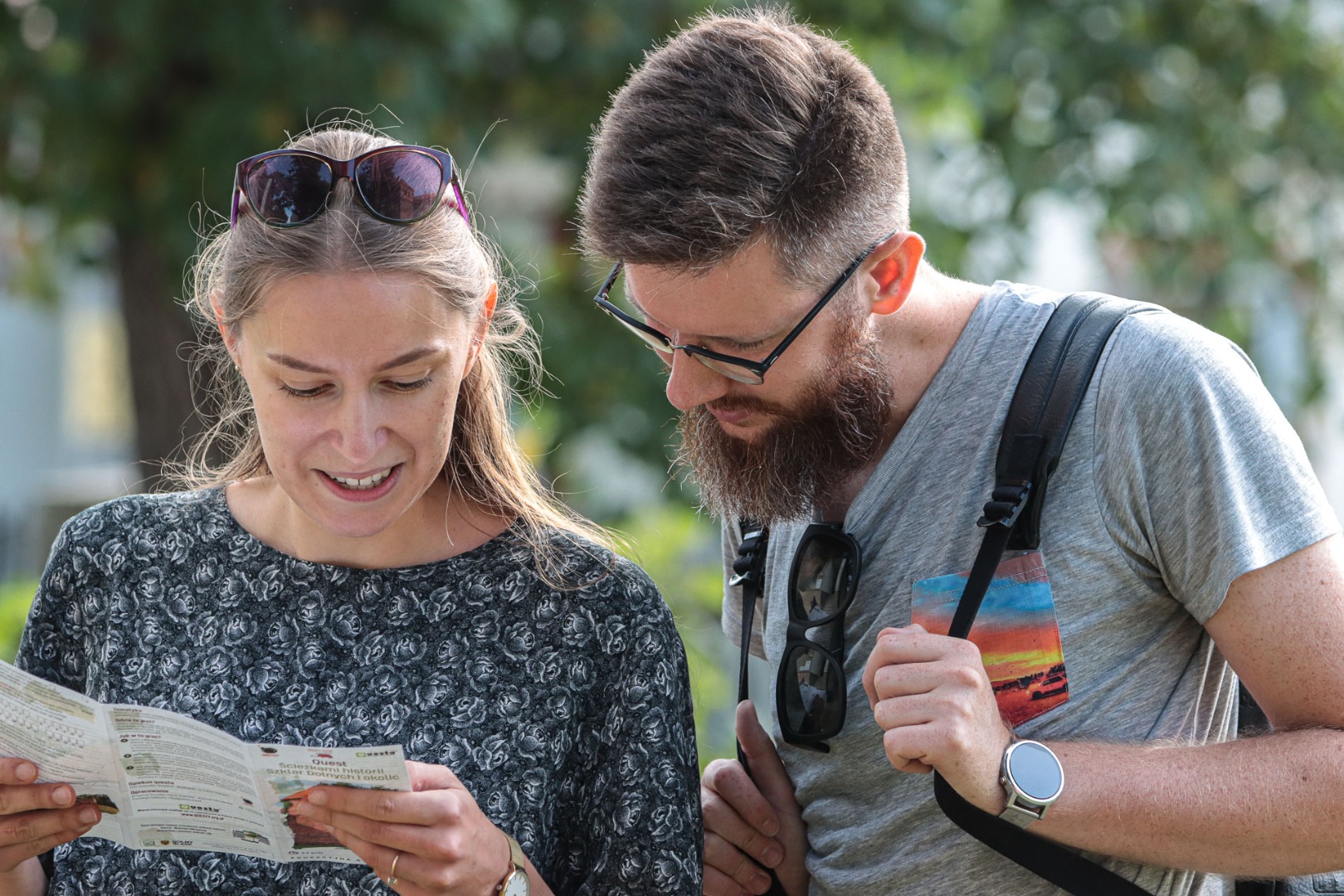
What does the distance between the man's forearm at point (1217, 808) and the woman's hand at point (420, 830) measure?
756 mm

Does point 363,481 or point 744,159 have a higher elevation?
point 744,159

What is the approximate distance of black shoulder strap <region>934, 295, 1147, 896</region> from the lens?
1903 mm

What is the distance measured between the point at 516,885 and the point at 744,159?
112cm

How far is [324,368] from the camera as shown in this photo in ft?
6.84

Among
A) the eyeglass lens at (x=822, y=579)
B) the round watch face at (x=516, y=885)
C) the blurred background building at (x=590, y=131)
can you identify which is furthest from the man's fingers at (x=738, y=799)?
the blurred background building at (x=590, y=131)

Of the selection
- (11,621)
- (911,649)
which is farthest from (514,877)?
(11,621)

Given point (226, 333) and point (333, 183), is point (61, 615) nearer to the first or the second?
point (226, 333)

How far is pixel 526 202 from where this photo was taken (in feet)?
19.9

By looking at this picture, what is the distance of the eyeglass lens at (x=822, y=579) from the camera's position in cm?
217

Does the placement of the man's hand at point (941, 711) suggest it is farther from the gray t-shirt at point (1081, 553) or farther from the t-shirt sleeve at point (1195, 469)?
the t-shirt sleeve at point (1195, 469)

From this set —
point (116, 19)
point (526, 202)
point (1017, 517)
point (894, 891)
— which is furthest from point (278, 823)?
point (526, 202)

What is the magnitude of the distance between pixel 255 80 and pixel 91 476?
13590 mm

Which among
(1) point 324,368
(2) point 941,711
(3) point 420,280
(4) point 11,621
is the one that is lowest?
(4) point 11,621

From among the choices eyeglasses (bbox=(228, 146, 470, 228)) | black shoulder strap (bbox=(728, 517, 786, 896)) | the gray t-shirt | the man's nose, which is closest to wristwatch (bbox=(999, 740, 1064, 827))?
the gray t-shirt
